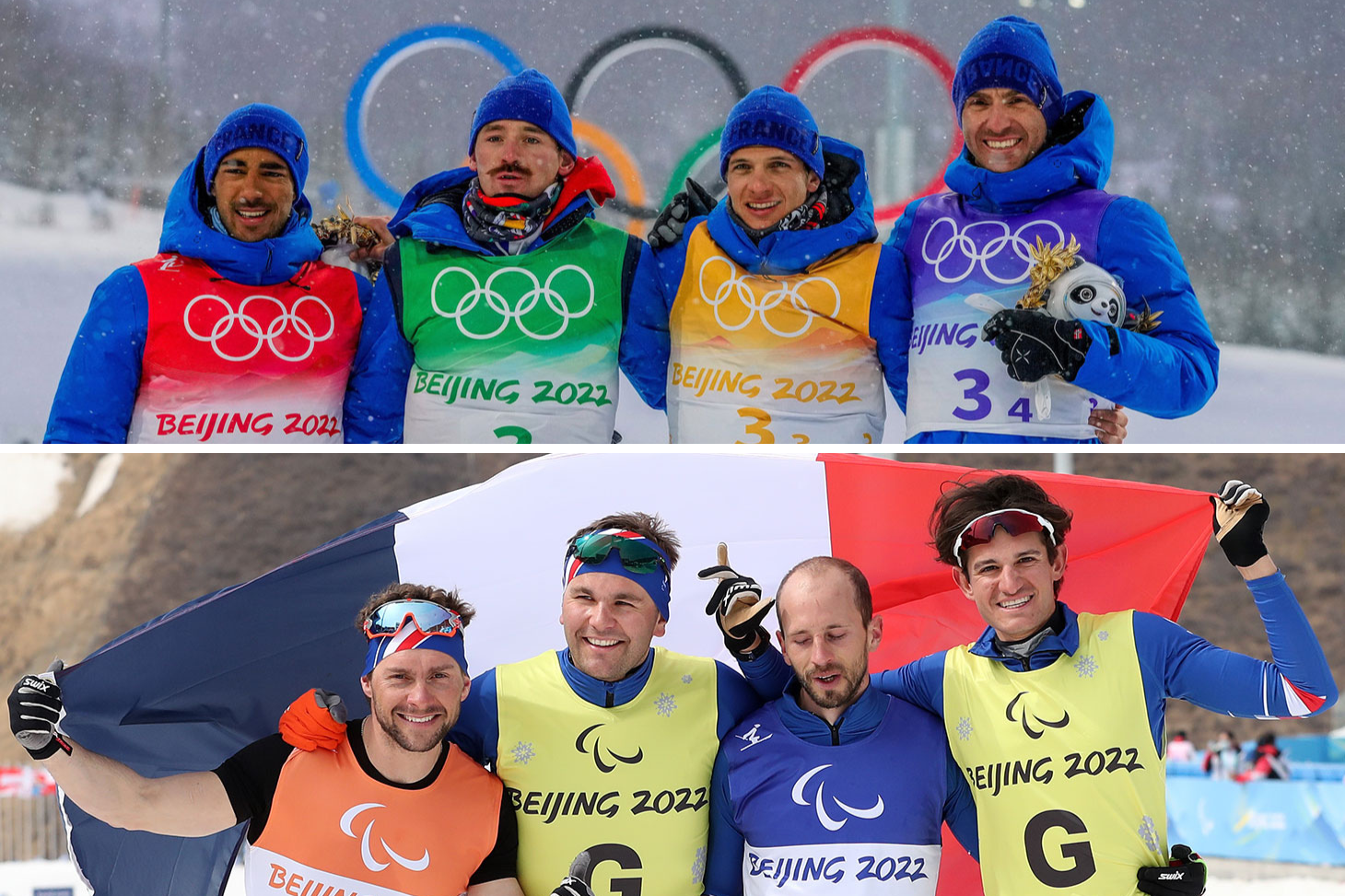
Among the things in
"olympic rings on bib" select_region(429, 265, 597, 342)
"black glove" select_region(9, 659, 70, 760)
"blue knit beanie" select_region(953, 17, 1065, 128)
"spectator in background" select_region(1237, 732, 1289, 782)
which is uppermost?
"blue knit beanie" select_region(953, 17, 1065, 128)

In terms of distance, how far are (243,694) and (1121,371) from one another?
288cm

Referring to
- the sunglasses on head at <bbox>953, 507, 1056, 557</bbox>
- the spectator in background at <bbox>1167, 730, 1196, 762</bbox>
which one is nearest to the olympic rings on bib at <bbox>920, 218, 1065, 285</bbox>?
the sunglasses on head at <bbox>953, 507, 1056, 557</bbox>

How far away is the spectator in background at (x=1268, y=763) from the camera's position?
33.1ft

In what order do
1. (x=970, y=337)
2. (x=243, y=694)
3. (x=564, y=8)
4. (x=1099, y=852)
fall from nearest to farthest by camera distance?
(x=1099, y=852)
(x=243, y=694)
(x=970, y=337)
(x=564, y=8)

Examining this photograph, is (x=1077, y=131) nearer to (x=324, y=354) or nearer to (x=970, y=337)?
(x=970, y=337)

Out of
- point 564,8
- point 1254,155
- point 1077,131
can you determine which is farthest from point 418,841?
point 1254,155

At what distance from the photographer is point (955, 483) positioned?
3.92 metres

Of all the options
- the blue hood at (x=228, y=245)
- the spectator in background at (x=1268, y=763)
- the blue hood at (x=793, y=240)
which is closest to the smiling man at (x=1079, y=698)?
the blue hood at (x=793, y=240)

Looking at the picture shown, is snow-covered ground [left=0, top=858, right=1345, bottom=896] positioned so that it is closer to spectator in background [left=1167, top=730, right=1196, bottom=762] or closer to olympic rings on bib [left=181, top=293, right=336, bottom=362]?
spectator in background [left=1167, top=730, right=1196, bottom=762]

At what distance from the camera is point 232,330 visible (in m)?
4.35

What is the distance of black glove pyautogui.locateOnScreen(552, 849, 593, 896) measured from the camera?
3059mm

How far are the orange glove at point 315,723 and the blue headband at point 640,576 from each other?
0.69 meters

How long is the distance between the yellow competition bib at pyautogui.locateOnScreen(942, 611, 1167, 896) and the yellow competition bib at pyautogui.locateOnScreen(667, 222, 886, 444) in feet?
4.64

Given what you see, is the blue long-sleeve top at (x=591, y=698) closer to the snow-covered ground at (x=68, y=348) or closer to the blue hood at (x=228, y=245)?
the blue hood at (x=228, y=245)
